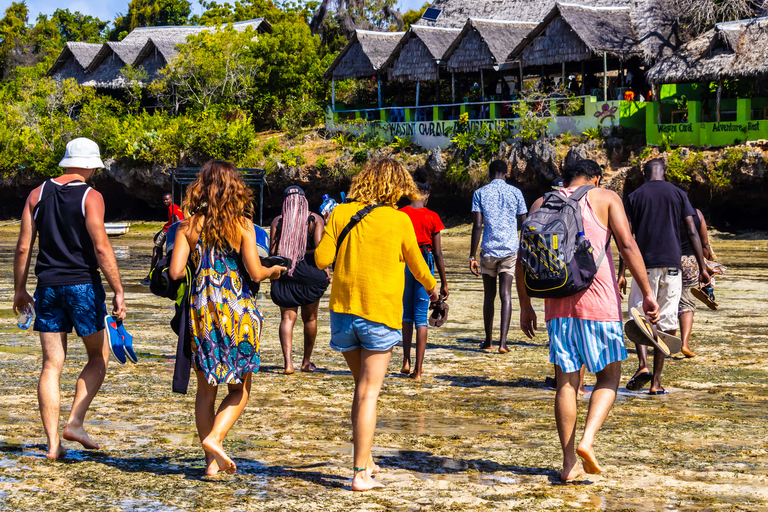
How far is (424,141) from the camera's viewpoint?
3222cm

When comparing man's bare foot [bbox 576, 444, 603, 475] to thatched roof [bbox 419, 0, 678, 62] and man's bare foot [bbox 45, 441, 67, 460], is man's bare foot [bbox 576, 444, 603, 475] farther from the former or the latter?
thatched roof [bbox 419, 0, 678, 62]

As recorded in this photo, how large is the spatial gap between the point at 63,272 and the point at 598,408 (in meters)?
3.02

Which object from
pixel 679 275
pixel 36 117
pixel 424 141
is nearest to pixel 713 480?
pixel 679 275

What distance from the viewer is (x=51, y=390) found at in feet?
16.4

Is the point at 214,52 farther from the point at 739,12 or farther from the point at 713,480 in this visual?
the point at 713,480

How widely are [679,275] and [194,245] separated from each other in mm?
4144

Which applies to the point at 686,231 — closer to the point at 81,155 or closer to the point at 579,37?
the point at 81,155

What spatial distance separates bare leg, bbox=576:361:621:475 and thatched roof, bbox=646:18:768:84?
22288 millimetres

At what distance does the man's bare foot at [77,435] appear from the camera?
201 inches

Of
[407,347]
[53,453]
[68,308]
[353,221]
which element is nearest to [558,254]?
[353,221]

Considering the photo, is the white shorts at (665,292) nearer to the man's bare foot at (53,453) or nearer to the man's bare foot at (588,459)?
the man's bare foot at (588,459)

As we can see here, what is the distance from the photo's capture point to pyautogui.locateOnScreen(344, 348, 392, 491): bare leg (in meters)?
4.51

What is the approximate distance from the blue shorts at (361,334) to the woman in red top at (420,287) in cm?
271

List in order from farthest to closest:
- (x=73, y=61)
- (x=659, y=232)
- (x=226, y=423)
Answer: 1. (x=73, y=61)
2. (x=659, y=232)
3. (x=226, y=423)
